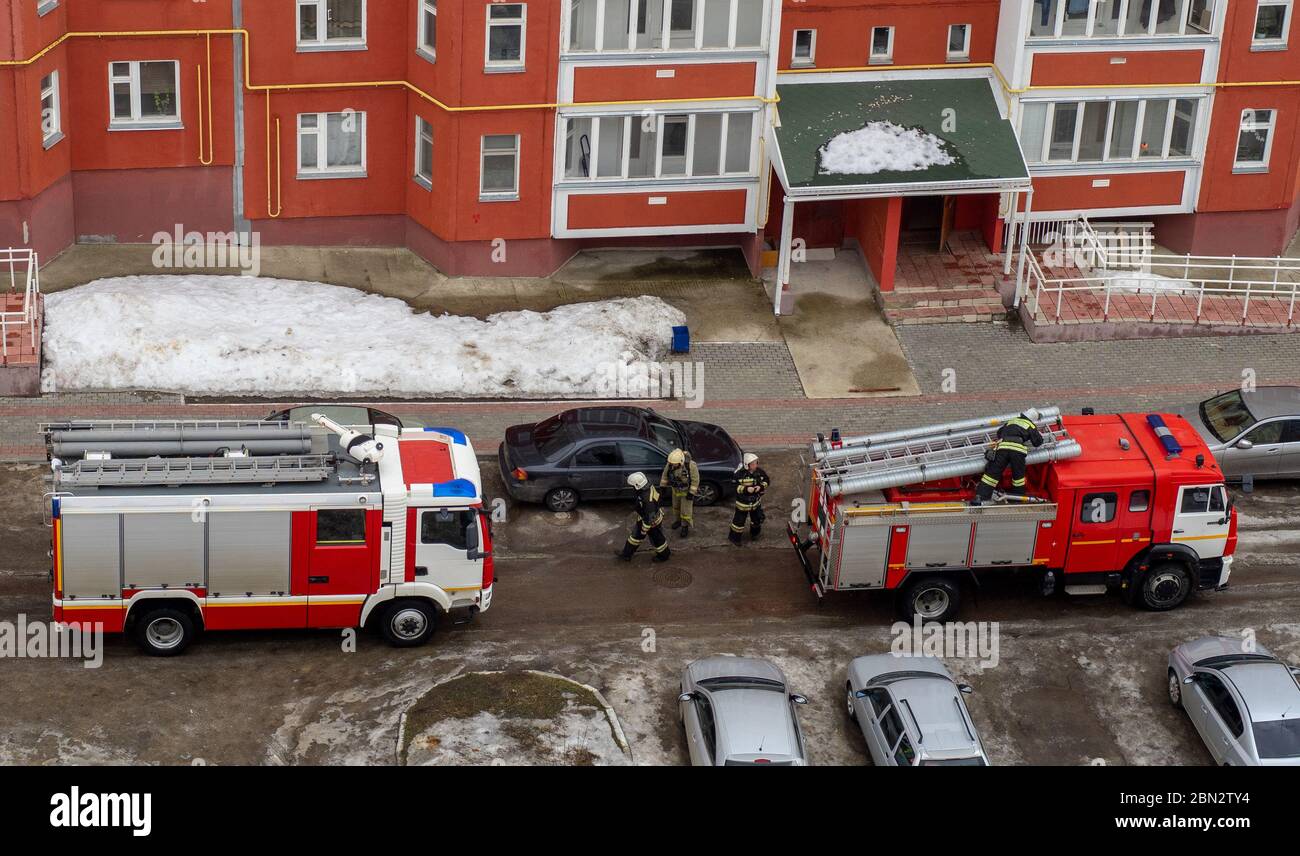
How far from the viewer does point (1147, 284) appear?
3691 cm

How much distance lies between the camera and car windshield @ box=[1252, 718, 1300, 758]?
23.8 meters

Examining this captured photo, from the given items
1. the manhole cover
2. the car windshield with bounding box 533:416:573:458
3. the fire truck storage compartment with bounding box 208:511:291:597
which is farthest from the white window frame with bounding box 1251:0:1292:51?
the fire truck storage compartment with bounding box 208:511:291:597

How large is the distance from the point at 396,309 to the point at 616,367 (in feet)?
14.5

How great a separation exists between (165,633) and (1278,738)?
559 inches

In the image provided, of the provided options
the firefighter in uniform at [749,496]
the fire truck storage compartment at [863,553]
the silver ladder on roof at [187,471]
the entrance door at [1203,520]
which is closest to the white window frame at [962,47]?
the firefighter in uniform at [749,496]

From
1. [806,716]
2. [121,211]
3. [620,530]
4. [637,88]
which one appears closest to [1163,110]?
[637,88]

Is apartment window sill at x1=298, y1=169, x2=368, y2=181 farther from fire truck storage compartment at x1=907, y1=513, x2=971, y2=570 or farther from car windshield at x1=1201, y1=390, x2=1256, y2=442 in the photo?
car windshield at x1=1201, y1=390, x2=1256, y2=442

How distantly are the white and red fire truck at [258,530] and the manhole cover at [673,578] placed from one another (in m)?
3.24

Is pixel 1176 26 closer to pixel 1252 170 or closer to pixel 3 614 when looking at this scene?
pixel 1252 170

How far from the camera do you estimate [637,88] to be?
1391 inches

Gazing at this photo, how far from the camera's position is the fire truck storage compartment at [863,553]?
26.3 meters

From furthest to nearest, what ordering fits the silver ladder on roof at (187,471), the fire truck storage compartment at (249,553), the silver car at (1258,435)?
the silver car at (1258,435)
the fire truck storage compartment at (249,553)
the silver ladder on roof at (187,471)

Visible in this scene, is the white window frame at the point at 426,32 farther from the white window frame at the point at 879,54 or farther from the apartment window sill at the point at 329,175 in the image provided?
the white window frame at the point at 879,54

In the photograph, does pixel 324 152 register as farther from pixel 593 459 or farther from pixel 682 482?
pixel 682 482
